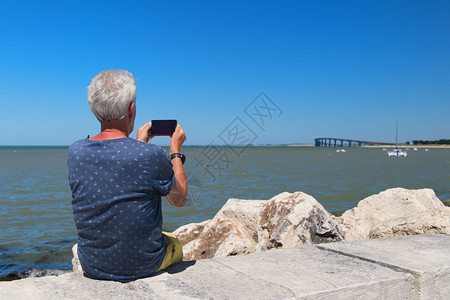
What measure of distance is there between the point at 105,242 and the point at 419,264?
2110mm

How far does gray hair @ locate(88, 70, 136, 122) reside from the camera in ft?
7.48

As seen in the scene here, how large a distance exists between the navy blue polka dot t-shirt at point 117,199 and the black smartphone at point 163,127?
0.41 meters

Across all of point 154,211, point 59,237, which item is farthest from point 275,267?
point 59,237

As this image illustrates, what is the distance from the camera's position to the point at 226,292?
2289mm

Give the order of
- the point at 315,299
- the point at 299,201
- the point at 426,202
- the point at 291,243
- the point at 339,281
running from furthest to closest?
the point at 426,202
the point at 299,201
the point at 291,243
the point at 339,281
the point at 315,299

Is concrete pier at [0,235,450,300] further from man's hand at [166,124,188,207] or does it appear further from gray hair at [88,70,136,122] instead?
gray hair at [88,70,136,122]

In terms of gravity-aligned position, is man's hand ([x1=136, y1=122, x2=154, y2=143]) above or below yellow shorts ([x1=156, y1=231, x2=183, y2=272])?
above

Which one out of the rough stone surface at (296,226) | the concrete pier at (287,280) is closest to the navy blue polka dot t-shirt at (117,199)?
the concrete pier at (287,280)

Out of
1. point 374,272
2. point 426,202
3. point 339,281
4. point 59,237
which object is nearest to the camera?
point 339,281

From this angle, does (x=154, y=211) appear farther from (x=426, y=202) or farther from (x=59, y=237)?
(x=59, y=237)

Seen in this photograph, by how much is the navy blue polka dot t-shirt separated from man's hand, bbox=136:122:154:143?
33 centimetres

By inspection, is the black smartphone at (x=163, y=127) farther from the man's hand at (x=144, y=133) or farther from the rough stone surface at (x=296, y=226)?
the rough stone surface at (x=296, y=226)

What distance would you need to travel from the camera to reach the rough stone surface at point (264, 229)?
14.7ft

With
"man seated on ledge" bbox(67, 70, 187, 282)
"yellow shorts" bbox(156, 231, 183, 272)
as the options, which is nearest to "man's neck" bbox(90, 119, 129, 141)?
"man seated on ledge" bbox(67, 70, 187, 282)
